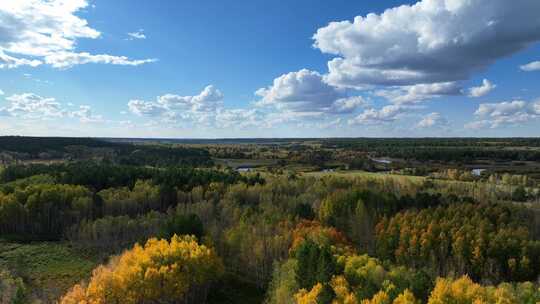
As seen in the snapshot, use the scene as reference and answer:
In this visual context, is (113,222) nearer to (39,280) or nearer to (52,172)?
(39,280)

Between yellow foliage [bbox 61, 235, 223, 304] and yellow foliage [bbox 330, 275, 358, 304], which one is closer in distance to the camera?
yellow foliage [bbox 330, 275, 358, 304]

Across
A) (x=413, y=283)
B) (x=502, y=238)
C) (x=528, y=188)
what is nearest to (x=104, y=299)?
(x=413, y=283)

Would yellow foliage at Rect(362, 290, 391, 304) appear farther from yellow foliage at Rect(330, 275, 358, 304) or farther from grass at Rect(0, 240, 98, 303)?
grass at Rect(0, 240, 98, 303)

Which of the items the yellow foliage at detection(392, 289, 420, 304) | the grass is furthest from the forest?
the grass

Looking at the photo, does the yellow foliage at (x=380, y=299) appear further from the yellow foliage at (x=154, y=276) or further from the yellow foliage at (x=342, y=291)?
the yellow foliage at (x=154, y=276)

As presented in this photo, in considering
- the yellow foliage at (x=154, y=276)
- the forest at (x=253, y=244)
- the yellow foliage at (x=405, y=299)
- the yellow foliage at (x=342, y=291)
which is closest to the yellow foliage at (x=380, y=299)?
the forest at (x=253, y=244)

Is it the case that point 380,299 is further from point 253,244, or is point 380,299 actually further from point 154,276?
point 253,244
